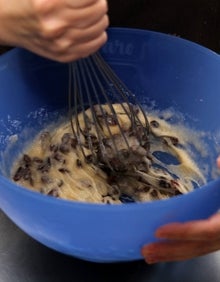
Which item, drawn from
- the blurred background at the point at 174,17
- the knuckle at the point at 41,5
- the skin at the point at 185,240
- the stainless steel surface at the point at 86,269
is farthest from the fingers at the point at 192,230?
the blurred background at the point at 174,17

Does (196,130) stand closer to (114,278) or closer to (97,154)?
(97,154)

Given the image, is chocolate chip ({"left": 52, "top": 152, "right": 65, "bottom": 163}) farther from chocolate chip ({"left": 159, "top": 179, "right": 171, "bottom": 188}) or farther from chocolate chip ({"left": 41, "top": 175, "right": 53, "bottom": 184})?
chocolate chip ({"left": 159, "top": 179, "right": 171, "bottom": 188})

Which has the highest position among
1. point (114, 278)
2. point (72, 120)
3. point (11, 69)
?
point (11, 69)

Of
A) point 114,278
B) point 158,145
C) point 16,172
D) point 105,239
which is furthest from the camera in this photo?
point 158,145

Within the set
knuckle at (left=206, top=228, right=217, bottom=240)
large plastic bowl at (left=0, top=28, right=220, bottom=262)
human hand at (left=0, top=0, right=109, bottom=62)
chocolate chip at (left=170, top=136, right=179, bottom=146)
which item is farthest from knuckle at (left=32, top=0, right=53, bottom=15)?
chocolate chip at (left=170, top=136, right=179, bottom=146)

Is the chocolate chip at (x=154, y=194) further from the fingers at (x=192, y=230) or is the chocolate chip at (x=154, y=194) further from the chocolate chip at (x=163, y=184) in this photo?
the fingers at (x=192, y=230)

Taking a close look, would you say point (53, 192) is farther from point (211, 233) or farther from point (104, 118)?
point (211, 233)

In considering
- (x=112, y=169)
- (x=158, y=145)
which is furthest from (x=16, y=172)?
(x=158, y=145)
